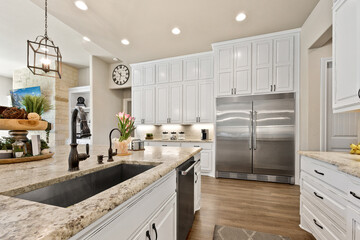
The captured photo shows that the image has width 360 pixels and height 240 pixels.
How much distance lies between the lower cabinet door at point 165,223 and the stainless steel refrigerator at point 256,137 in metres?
2.59

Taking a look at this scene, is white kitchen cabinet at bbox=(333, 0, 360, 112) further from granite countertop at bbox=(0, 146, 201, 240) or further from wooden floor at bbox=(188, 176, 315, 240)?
granite countertop at bbox=(0, 146, 201, 240)

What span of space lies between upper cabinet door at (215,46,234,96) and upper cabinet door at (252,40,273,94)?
0.47 metres

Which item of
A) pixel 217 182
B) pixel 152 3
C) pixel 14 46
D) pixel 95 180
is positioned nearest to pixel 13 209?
pixel 95 180

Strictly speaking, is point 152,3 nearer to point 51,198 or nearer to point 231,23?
point 231,23

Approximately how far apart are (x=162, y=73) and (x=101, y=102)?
2337 millimetres

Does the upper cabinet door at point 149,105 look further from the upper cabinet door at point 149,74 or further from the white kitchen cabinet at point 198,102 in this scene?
the white kitchen cabinet at point 198,102

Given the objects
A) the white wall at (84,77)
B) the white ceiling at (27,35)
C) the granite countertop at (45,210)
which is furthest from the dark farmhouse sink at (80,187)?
the white wall at (84,77)

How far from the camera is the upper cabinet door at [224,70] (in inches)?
141

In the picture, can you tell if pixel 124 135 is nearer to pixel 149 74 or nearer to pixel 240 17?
pixel 240 17

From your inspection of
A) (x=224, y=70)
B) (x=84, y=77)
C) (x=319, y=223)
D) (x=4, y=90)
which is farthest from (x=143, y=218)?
(x=4, y=90)

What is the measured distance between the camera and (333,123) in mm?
2340

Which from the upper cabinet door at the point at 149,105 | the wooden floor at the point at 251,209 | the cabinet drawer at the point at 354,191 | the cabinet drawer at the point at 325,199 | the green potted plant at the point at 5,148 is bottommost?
the wooden floor at the point at 251,209

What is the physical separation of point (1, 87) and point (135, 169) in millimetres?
8918

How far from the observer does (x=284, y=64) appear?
10.5ft
